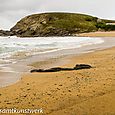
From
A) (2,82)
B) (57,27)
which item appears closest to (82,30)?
(57,27)

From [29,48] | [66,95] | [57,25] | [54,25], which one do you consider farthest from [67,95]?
[57,25]

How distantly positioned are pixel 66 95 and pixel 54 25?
11164 cm

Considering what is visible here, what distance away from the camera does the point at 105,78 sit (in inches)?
484

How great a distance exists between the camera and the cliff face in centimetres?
11488

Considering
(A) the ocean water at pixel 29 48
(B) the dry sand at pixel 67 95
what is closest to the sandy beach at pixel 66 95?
(B) the dry sand at pixel 67 95

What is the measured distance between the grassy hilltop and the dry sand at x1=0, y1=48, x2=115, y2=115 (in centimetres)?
9562

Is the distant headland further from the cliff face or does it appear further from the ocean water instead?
the ocean water

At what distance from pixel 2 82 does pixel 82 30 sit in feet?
335

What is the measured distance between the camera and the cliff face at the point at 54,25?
114875 mm

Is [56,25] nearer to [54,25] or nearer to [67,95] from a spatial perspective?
[54,25]

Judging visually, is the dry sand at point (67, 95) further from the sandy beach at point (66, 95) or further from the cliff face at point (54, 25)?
the cliff face at point (54, 25)

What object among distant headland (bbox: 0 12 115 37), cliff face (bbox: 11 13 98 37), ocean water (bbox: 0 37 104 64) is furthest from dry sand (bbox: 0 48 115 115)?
cliff face (bbox: 11 13 98 37)

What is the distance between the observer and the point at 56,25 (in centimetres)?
12100

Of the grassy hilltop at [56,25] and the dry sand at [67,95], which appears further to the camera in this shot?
the grassy hilltop at [56,25]
